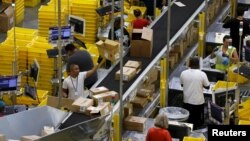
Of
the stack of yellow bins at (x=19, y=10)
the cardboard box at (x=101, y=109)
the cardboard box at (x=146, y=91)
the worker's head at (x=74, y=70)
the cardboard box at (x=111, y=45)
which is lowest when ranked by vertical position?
the cardboard box at (x=101, y=109)

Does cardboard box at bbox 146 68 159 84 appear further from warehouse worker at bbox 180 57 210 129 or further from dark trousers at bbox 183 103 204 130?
dark trousers at bbox 183 103 204 130

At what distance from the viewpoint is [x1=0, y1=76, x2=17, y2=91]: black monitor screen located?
35.2 feet

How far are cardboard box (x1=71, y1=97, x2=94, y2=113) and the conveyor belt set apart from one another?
0.75 m

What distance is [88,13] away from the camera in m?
14.6

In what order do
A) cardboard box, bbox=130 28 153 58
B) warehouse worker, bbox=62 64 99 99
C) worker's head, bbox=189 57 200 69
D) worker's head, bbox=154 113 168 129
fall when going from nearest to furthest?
worker's head, bbox=154 113 168 129, warehouse worker, bbox=62 64 99 99, worker's head, bbox=189 57 200 69, cardboard box, bbox=130 28 153 58

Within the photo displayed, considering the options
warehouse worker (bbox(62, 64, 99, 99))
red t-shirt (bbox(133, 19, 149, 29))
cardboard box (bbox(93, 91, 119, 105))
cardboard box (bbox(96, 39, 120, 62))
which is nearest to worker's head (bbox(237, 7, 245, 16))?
red t-shirt (bbox(133, 19, 149, 29))

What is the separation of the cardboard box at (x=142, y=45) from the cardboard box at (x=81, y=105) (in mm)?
2013

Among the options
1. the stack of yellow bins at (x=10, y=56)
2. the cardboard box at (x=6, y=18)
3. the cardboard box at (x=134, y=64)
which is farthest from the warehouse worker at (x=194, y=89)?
the cardboard box at (x=6, y=18)

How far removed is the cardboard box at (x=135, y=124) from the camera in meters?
9.41

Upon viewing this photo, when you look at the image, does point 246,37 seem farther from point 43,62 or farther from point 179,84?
point 43,62

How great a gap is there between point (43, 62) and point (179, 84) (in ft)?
9.73

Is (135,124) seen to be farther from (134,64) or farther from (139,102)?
(134,64)

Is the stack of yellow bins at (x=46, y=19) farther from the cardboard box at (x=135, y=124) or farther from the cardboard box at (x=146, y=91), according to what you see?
the cardboard box at (x=135, y=124)

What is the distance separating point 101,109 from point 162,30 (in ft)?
11.8
